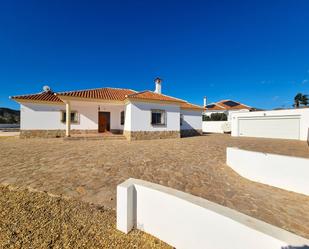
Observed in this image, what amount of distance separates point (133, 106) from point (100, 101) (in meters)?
2.87

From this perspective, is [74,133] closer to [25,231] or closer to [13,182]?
[13,182]

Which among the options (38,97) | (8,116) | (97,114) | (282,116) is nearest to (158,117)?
(97,114)

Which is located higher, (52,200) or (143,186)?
(143,186)

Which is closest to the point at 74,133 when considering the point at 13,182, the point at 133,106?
the point at 133,106

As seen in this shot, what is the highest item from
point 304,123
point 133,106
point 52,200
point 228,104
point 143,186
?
point 228,104

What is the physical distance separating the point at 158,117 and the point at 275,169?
35.6 ft

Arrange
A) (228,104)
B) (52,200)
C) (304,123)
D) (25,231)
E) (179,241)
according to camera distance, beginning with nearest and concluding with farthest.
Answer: (179,241), (25,231), (52,200), (304,123), (228,104)

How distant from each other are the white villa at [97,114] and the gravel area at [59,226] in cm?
1035

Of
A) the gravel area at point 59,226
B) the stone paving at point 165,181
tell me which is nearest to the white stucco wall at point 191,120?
the stone paving at point 165,181

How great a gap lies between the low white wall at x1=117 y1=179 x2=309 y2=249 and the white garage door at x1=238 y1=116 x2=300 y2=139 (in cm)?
1876

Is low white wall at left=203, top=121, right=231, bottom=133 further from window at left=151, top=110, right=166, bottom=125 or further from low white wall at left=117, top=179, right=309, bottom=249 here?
low white wall at left=117, top=179, right=309, bottom=249

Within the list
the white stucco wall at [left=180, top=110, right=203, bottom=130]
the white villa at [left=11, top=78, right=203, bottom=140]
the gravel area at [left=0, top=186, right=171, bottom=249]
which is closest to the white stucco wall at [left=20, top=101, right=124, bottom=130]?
the white villa at [left=11, top=78, right=203, bottom=140]

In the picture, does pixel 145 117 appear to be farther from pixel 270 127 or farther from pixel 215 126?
pixel 215 126

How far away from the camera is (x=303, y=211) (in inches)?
145
